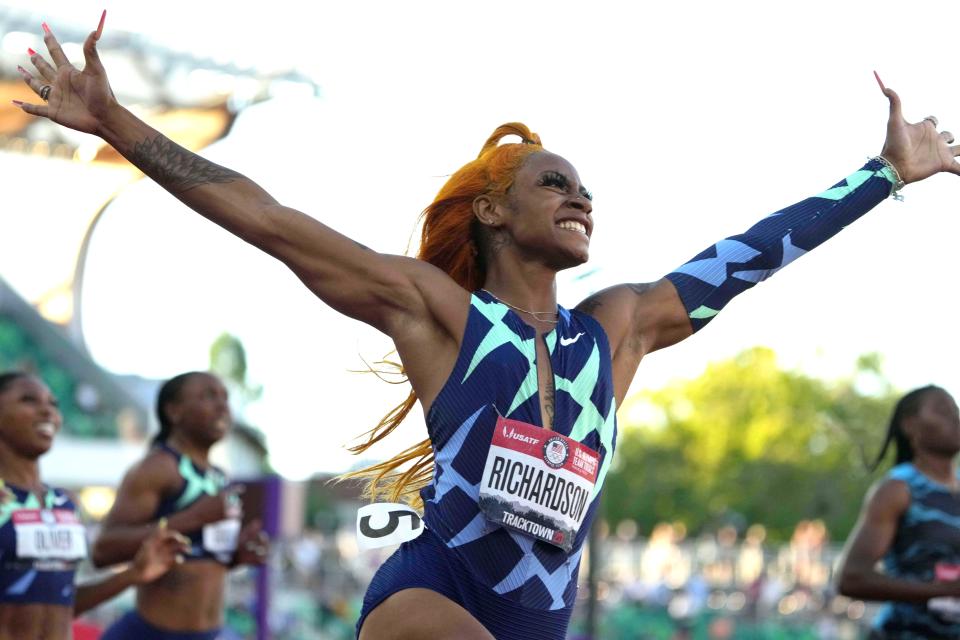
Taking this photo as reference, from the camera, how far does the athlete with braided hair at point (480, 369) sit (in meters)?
3.81

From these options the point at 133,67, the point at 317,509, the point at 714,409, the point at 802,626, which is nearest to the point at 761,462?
the point at 714,409

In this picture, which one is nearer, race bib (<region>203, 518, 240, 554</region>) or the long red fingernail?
the long red fingernail

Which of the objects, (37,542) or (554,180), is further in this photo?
(37,542)

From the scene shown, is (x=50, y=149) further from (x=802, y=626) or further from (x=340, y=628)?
(x=802, y=626)

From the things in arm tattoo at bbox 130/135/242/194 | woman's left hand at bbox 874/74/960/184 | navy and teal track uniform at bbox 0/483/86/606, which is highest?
woman's left hand at bbox 874/74/960/184

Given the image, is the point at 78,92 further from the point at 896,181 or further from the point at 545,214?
the point at 896,181

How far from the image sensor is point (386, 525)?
3.99 m

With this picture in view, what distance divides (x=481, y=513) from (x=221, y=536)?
13.1 ft

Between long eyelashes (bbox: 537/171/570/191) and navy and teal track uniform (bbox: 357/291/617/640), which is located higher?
long eyelashes (bbox: 537/171/570/191)

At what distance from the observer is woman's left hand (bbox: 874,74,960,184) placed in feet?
15.4

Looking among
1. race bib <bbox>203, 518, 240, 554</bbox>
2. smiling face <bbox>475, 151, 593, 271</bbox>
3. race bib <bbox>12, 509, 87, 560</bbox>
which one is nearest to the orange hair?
smiling face <bbox>475, 151, 593, 271</bbox>

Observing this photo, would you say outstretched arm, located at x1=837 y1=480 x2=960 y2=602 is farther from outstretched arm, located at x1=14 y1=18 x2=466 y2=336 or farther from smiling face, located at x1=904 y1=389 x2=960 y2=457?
outstretched arm, located at x1=14 y1=18 x2=466 y2=336

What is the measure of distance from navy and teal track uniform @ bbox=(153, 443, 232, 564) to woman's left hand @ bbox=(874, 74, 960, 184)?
432cm

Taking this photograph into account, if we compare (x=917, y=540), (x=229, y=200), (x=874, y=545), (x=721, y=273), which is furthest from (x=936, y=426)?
(x=229, y=200)
